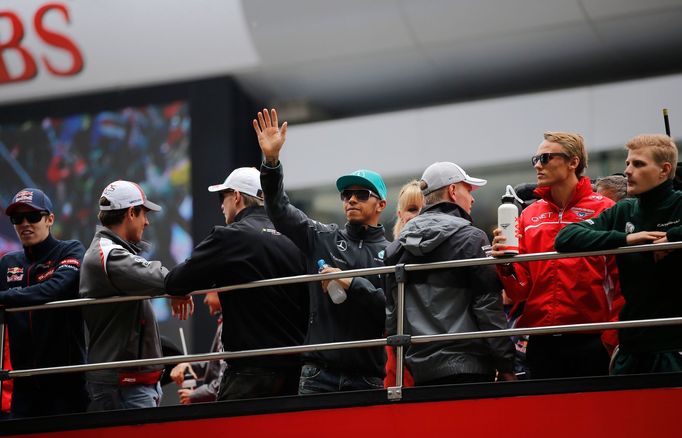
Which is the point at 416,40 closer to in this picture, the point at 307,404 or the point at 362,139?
the point at 362,139

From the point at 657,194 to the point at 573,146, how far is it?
594mm

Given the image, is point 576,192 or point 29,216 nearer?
point 576,192

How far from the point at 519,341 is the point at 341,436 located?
1.42m

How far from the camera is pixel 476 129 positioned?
12266 mm

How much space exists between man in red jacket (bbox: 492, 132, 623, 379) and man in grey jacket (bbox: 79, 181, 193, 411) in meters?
2.01

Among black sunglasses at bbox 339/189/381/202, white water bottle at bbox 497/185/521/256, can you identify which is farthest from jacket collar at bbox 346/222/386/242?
white water bottle at bbox 497/185/521/256

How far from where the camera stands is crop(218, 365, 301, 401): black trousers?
239 inches

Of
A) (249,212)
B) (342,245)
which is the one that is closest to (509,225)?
(342,245)

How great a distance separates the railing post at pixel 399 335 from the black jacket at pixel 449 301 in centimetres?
7

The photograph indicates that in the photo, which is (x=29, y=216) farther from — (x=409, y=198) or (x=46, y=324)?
(x=409, y=198)

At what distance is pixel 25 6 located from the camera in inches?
527

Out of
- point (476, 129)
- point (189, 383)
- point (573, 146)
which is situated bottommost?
point (189, 383)

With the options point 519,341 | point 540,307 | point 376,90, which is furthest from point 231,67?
point 540,307

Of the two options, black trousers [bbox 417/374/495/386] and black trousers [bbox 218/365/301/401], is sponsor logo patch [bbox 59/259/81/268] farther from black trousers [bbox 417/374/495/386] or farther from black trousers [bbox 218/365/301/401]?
black trousers [bbox 417/374/495/386]
